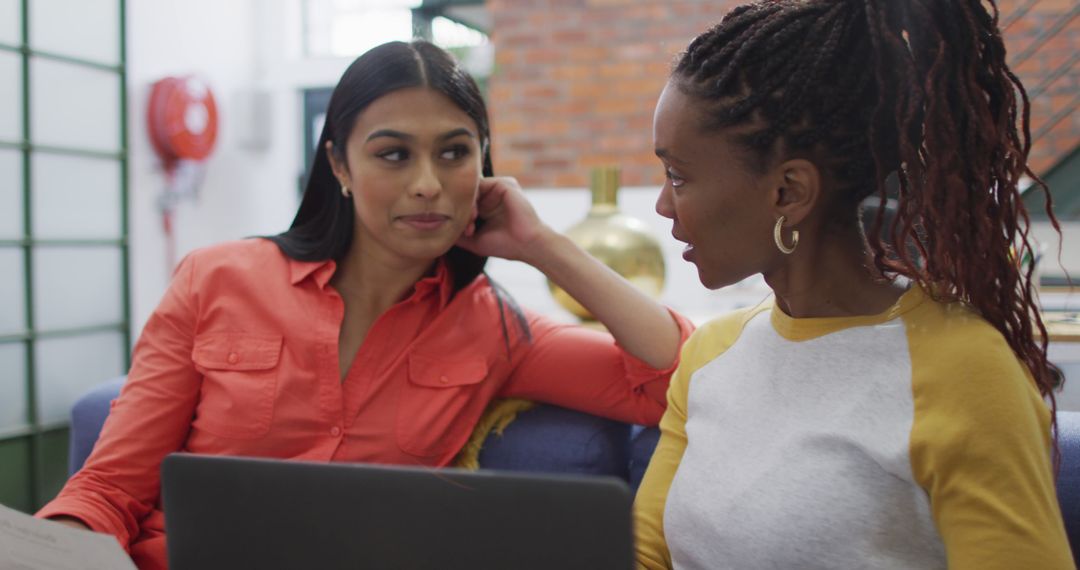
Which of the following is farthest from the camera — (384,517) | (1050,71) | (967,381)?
(1050,71)

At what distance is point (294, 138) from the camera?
4805 millimetres

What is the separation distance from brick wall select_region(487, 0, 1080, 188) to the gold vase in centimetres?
192

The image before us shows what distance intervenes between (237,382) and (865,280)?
2.87 ft

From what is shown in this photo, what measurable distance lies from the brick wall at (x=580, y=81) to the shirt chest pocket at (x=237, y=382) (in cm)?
267

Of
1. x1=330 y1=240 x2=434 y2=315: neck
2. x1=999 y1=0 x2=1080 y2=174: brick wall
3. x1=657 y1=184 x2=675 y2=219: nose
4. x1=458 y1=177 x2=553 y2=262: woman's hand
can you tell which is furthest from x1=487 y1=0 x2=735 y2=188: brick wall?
x1=657 y1=184 x2=675 y2=219: nose

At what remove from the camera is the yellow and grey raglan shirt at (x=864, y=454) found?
0.77m

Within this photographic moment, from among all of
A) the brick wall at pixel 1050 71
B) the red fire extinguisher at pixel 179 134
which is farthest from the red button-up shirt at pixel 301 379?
the brick wall at pixel 1050 71

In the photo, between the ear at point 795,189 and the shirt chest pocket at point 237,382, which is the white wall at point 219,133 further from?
the ear at point 795,189

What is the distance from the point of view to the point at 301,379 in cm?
141

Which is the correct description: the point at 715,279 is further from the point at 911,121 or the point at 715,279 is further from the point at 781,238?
the point at 911,121

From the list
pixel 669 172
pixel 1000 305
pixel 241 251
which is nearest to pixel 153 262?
pixel 241 251

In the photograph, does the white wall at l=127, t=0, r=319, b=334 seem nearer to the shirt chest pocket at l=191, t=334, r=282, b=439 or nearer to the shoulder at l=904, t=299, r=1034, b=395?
the shirt chest pocket at l=191, t=334, r=282, b=439

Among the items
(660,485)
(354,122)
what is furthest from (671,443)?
(354,122)

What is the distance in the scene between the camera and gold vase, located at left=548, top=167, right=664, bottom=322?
Answer: 6.48 feet
